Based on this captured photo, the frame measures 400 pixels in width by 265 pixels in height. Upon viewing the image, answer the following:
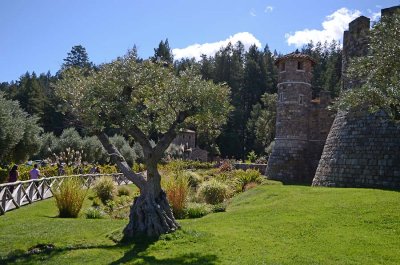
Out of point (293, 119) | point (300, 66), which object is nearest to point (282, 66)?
point (300, 66)

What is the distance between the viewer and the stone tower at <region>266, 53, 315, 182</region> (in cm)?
2694

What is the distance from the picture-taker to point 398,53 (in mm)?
8086

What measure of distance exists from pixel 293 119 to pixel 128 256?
20.8m

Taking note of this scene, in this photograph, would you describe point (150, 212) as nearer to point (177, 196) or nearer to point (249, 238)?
point (249, 238)

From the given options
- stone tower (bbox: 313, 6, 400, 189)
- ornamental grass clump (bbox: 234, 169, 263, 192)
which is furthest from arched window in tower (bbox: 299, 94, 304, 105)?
stone tower (bbox: 313, 6, 400, 189)

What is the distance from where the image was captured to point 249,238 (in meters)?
9.47

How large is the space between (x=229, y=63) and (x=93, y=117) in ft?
236

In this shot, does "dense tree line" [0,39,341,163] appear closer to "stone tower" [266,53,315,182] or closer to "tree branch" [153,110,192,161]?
"stone tower" [266,53,315,182]

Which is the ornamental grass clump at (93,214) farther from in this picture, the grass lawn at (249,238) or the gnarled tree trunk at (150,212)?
the gnarled tree trunk at (150,212)

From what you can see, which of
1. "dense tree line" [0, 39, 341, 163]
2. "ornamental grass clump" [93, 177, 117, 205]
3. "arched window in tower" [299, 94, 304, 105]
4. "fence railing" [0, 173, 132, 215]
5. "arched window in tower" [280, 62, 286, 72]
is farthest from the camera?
"dense tree line" [0, 39, 341, 163]

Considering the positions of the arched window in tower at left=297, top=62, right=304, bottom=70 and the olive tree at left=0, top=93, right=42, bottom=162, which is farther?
the arched window in tower at left=297, top=62, right=304, bottom=70

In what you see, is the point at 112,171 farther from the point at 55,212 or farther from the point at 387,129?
the point at 387,129

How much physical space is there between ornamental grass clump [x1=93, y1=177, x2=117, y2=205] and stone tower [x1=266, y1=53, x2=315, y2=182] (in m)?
12.1

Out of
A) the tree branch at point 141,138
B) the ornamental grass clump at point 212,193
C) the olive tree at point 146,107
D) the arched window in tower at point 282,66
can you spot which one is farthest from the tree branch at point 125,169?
the arched window in tower at point 282,66
